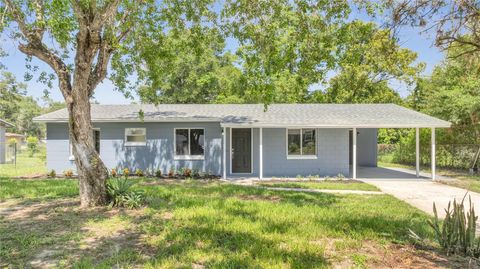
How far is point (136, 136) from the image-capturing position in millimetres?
15562

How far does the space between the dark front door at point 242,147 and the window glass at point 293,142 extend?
6.38 ft

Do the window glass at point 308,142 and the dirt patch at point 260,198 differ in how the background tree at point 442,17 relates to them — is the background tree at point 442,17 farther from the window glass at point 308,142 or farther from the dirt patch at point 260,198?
the window glass at point 308,142

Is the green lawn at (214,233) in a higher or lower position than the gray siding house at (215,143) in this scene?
lower

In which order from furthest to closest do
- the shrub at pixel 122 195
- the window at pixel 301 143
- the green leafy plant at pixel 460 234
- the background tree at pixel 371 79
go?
the background tree at pixel 371 79, the window at pixel 301 143, the shrub at pixel 122 195, the green leafy plant at pixel 460 234

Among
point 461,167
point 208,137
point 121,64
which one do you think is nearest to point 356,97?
point 461,167

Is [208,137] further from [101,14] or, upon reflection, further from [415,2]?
[415,2]

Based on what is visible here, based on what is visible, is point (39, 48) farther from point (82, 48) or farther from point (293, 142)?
point (293, 142)

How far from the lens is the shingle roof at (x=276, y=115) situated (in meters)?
14.1

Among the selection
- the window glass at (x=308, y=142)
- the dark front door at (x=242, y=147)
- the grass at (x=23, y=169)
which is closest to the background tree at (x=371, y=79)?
the window glass at (x=308, y=142)

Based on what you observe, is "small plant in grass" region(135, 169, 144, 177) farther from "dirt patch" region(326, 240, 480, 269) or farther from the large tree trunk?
"dirt patch" region(326, 240, 480, 269)

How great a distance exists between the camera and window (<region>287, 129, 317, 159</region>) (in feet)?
49.8

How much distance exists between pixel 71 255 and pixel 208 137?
10811mm

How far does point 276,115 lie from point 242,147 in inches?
91.9

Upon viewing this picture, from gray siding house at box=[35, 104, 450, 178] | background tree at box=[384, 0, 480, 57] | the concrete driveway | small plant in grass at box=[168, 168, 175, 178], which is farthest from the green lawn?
gray siding house at box=[35, 104, 450, 178]
